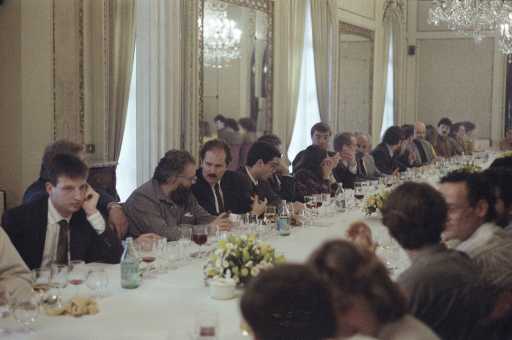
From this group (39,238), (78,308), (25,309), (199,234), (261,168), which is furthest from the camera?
(261,168)

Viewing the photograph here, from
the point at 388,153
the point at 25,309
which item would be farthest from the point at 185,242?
the point at 388,153

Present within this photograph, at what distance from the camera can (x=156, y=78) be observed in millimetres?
7543

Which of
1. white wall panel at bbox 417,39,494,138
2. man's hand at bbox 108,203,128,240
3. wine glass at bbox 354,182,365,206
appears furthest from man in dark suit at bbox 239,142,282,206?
white wall panel at bbox 417,39,494,138

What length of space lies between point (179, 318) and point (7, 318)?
2.10 ft

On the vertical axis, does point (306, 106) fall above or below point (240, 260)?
above

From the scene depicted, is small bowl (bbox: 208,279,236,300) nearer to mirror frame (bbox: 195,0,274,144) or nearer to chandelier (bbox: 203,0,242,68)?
mirror frame (bbox: 195,0,274,144)

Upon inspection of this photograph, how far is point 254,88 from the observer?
29.6 ft

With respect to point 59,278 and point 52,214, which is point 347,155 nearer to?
point 52,214

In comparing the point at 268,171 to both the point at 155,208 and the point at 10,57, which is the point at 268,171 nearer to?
the point at 155,208

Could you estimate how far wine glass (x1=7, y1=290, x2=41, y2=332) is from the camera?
8.64ft

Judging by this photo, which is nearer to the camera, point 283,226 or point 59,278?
point 59,278

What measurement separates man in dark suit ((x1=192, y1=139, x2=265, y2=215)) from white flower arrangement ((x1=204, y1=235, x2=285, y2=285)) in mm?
2000

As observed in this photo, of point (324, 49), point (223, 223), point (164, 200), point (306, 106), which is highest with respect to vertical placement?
point (324, 49)

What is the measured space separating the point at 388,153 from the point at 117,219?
5.99m
